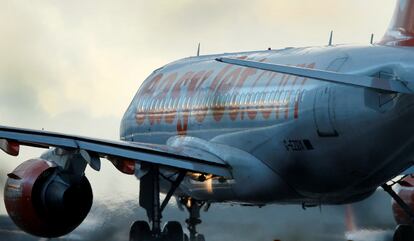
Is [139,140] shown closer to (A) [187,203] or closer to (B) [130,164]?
(A) [187,203]

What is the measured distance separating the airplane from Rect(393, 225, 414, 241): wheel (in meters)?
0.02

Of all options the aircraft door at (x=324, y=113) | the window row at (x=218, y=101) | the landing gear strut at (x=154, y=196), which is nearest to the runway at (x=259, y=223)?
the window row at (x=218, y=101)

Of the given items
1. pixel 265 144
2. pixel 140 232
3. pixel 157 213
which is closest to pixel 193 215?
pixel 140 232

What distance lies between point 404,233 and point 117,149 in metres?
8.55

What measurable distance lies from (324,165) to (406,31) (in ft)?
11.7

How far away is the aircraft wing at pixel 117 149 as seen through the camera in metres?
31.1

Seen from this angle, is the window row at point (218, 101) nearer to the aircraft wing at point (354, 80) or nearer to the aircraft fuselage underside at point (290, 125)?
the aircraft fuselage underside at point (290, 125)

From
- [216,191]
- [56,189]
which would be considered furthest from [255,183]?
[56,189]

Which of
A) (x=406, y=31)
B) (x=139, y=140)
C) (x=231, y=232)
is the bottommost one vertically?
(x=231, y=232)

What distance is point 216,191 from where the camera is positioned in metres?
35.7

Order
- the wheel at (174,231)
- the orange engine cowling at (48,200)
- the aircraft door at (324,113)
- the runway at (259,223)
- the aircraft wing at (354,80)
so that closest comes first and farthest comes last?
the aircraft wing at (354,80) → the aircraft door at (324,113) → the orange engine cowling at (48,200) → the wheel at (174,231) → the runway at (259,223)

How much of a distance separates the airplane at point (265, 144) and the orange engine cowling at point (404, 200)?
0.08 m

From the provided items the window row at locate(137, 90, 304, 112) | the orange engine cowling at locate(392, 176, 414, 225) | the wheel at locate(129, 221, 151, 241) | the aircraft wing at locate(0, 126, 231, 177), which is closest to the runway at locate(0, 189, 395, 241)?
the orange engine cowling at locate(392, 176, 414, 225)

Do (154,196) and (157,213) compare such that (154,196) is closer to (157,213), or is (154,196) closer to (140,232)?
(157,213)
